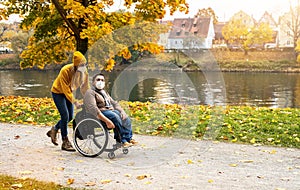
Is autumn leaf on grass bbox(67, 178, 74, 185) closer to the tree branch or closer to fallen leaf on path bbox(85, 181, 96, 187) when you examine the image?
fallen leaf on path bbox(85, 181, 96, 187)

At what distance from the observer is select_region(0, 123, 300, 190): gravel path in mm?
5105

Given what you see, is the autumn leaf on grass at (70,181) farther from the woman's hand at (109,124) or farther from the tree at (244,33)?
the tree at (244,33)

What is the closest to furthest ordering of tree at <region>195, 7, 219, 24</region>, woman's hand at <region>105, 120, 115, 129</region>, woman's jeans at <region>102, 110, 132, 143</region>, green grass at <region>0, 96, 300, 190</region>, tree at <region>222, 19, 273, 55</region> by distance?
woman's hand at <region>105, 120, 115, 129</region>, woman's jeans at <region>102, 110, 132, 143</region>, green grass at <region>0, 96, 300, 190</region>, tree at <region>222, 19, 273, 55</region>, tree at <region>195, 7, 219, 24</region>

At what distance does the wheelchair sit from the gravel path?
0.11m

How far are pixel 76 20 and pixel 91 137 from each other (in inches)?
271

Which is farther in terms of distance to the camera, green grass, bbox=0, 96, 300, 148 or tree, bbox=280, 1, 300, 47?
tree, bbox=280, 1, 300, 47

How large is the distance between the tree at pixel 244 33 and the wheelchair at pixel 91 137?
5300cm

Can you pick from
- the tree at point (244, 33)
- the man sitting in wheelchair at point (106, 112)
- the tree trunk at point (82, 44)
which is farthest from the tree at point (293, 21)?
the man sitting in wheelchair at point (106, 112)

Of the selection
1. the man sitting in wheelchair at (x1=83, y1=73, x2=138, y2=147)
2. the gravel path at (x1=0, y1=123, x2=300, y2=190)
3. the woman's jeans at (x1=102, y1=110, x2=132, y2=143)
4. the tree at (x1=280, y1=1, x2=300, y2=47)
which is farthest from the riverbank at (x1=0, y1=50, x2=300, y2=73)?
the woman's jeans at (x1=102, y1=110, x2=132, y2=143)

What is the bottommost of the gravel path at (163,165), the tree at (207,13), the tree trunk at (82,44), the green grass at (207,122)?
the gravel path at (163,165)

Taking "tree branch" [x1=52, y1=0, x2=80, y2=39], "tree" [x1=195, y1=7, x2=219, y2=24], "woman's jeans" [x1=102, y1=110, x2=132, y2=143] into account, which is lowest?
"woman's jeans" [x1=102, y1=110, x2=132, y2=143]

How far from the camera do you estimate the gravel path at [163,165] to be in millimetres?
5105

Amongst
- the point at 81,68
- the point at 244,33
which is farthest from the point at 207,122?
the point at 244,33

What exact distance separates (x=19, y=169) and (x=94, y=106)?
1343 millimetres
